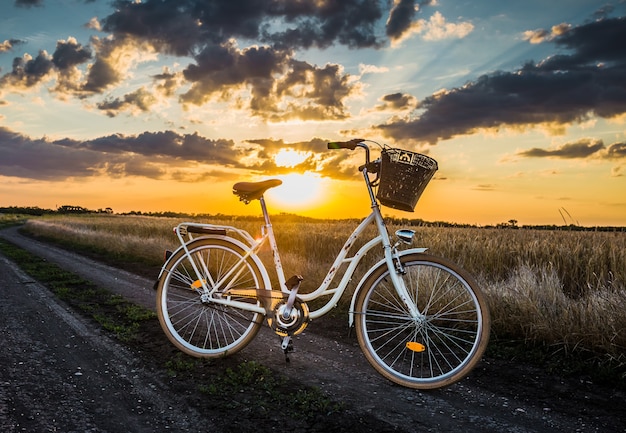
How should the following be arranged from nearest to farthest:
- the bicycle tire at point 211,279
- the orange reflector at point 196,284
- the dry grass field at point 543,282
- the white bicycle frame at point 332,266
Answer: the white bicycle frame at point 332,266 → the bicycle tire at point 211,279 → the orange reflector at point 196,284 → the dry grass field at point 543,282

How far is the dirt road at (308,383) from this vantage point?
13.7 ft

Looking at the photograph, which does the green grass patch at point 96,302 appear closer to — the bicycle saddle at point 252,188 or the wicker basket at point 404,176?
the bicycle saddle at point 252,188

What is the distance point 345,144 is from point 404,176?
0.74 meters

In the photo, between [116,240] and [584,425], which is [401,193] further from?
[116,240]

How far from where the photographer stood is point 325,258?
46.6 feet

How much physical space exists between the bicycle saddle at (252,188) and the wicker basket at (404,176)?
121cm

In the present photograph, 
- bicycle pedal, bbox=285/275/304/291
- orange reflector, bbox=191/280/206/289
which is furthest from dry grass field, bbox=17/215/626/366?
orange reflector, bbox=191/280/206/289

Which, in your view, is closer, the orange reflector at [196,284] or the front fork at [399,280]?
the front fork at [399,280]

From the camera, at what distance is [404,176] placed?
4.71 meters

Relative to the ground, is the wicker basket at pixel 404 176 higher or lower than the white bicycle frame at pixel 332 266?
higher

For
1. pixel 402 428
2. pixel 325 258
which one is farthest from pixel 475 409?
pixel 325 258

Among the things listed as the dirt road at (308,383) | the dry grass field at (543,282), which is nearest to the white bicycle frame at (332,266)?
the dirt road at (308,383)

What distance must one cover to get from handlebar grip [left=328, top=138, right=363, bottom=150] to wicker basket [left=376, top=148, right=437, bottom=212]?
1.17ft

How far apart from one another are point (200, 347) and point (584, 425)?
410 centimetres
